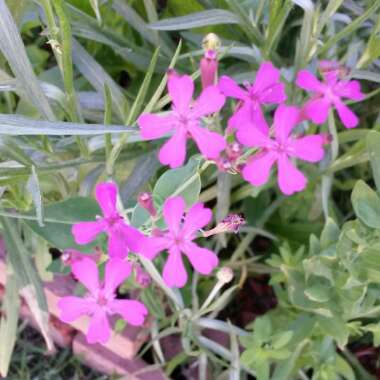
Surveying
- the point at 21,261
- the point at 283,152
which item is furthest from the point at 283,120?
the point at 21,261

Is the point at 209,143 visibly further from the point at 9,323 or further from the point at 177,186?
the point at 9,323

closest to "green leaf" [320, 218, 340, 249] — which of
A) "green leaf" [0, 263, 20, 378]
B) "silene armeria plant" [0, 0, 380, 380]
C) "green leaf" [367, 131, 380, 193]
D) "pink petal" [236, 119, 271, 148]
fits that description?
"silene armeria plant" [0, 0, 380, 380]

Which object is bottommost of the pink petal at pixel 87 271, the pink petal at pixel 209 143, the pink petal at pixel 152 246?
the pink petal at pixel 87 271

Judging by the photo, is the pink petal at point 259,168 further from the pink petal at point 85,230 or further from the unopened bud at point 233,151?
the pink petal at point 85,230

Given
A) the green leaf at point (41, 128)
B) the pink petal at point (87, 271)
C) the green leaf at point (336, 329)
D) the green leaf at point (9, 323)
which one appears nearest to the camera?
the green leaf at point (41, 128)

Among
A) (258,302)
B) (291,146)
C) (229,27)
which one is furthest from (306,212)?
(291,146)

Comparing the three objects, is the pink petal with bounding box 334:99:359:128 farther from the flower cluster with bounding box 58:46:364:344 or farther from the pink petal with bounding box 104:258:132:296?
the pink petal with bounding box 104:258:132:296

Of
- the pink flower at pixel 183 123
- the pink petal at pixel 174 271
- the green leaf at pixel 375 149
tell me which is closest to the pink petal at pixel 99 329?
the pink petal at pixel 174 271

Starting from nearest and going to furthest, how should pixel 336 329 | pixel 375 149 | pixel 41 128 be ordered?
1. pixel 41 128
2. pixel 375 149
3. pixel 336 329
